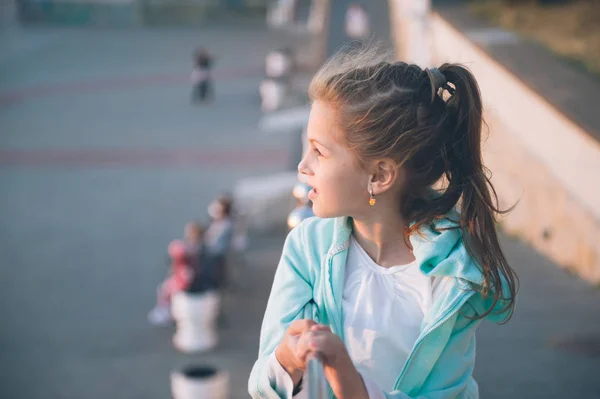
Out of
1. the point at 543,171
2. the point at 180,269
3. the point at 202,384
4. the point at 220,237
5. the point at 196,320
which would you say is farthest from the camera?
the point at 220,237

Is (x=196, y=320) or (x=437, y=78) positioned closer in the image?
(x=437, y=78)

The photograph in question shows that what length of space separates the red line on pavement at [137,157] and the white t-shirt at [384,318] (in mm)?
12460

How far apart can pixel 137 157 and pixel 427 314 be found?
45.9 feet

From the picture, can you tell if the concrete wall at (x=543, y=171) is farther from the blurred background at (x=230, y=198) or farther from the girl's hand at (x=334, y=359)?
the girl's hand at (x=334, y=359)

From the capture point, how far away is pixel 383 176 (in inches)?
80.4

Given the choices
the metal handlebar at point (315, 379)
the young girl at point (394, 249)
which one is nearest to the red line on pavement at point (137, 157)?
the young girl at point (394, 249)

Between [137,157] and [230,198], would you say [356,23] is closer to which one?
[137,157]

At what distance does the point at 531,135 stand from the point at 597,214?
5.21ft

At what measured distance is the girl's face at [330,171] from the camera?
6.52 ft

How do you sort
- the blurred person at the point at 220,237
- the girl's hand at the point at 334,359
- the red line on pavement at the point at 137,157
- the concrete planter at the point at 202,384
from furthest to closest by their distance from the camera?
the red line on pavement at the point at 137,157 → the blurred person at the point at 220,237 → the concrete planter at the point at 202,384 → the girl's hand at the point at 334,359

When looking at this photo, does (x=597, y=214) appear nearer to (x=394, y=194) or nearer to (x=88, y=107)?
(x=394, y=194)

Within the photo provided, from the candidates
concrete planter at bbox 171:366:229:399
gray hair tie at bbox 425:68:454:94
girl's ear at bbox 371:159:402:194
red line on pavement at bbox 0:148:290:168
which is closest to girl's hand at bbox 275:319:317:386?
girl's ear at bbox 371:159:402:194

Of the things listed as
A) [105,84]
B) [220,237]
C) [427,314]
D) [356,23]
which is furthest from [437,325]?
[105,84]

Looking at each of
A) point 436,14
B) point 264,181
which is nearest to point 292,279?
point 264,181
